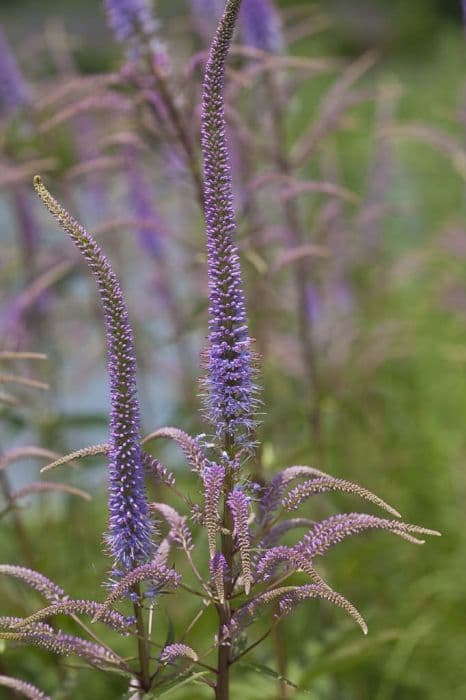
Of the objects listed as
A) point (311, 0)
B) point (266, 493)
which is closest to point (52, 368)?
point (266, 493)

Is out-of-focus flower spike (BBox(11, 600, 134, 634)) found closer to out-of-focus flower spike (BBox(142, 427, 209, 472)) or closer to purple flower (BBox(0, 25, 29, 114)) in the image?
out-of-focus flower spike (BBox(142, 427, 209, 472))

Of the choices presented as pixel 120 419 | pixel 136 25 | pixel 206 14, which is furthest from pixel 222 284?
pixel 206 14

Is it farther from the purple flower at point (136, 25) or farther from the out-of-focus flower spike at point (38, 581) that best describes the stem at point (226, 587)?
the purple flower at point (136, 25)

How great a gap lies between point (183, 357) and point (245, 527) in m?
2.06

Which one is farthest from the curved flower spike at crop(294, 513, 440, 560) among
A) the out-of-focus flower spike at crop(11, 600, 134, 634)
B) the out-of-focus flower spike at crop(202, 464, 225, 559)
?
the out-of-focus flower spike at crop(11, 600, 134, 634)

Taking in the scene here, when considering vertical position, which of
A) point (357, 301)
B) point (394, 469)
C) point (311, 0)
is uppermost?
point (311, 0)

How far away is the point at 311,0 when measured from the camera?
13.1 m

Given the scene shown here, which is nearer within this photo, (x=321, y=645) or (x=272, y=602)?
(x=272, y=602)

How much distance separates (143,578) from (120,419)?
20 centimetres

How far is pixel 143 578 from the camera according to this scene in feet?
3.90

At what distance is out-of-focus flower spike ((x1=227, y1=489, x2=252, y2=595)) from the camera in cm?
111

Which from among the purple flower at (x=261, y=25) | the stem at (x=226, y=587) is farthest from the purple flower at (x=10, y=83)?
the stem at (x=226, y=587)

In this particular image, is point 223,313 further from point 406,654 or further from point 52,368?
point 52,368

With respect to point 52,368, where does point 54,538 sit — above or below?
below
